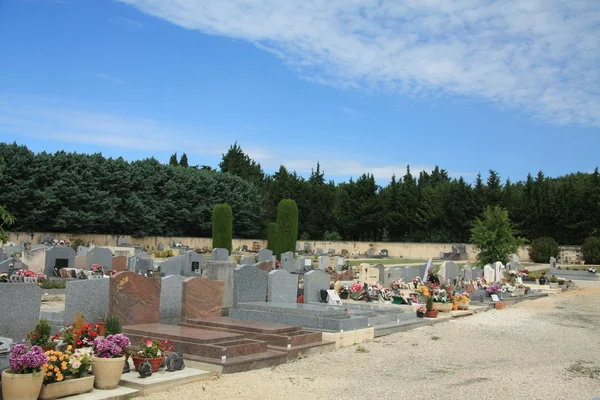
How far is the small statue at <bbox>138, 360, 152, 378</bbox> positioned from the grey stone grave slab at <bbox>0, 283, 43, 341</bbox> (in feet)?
8.41

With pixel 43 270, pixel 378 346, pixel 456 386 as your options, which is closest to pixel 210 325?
pixel 378 346

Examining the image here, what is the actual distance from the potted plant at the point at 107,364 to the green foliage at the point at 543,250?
4325 centimetres

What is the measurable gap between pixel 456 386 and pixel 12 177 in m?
44.6

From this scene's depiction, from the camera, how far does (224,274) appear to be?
13.5 meters

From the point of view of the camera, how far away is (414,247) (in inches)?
2141

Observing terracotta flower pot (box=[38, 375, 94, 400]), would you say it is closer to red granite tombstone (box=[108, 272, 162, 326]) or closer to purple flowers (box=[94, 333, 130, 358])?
purple flowers (box=[94, 333, 130, 358])

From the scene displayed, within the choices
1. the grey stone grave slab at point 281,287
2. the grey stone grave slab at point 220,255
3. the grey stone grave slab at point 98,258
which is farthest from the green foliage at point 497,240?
the grey stone grave slab at point 281,287

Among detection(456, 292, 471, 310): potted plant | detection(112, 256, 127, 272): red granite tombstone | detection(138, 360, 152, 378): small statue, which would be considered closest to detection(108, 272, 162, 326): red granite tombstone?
detection(138, 360, 152, 378): small statue

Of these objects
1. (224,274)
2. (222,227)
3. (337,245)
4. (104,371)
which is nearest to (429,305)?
(224,274)

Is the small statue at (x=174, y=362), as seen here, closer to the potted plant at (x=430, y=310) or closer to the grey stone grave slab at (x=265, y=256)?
the potted plant at (x=430, y=310)

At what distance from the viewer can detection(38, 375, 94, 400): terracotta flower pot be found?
676 cm

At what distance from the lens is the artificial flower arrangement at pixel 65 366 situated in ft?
22.4

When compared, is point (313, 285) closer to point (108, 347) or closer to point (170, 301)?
point (170, 301)

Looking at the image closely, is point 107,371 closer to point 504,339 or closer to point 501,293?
point 504,339
